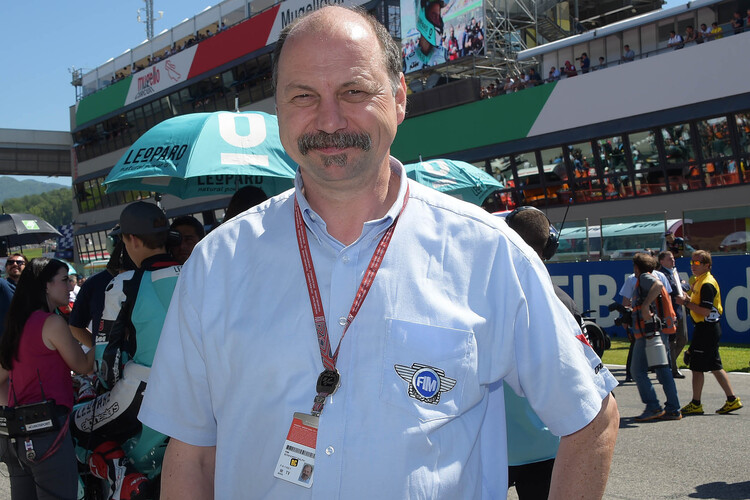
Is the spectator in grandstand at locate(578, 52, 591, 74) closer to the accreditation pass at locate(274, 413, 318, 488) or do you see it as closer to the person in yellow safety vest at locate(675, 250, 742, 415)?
the person in yellow safety vest at locate(675, 250, 742, 415)

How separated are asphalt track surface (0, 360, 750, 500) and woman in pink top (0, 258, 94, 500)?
2.48 m

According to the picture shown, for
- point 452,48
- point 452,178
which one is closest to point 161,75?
point 452,48

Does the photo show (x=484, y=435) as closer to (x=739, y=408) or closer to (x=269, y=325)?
(x=269, y=325)

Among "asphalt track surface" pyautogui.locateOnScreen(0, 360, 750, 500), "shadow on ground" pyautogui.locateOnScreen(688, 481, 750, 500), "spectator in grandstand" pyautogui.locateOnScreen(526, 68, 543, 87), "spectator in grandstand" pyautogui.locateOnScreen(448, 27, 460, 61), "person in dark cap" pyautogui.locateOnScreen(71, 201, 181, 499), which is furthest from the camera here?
"spectator in grandstand" pyautogui.locateOnScreen(448, 27, 460, 61)

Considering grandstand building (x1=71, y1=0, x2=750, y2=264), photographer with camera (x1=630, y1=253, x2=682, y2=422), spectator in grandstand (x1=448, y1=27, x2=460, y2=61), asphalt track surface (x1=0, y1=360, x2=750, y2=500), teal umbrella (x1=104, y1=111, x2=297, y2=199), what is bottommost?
asphalt track surface (x1=0, y1=360, x2=750, y2=500)

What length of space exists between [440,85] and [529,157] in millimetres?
5611

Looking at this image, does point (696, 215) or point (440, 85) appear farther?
point (440, 85)

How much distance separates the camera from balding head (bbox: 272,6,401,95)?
1.89 meters

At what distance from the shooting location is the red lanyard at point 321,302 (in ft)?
Result: 5.52

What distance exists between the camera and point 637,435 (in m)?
7.91

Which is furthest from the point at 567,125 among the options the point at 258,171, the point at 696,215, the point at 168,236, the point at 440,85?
the point at 168,236

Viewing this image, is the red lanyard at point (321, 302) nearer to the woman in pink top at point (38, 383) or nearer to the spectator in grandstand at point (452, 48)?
the woman in pink top at point (38, 383)

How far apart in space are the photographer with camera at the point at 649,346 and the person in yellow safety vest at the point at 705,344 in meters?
0.33

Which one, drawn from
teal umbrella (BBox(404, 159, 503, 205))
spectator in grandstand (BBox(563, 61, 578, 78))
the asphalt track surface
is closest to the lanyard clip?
the asphalt track surface
